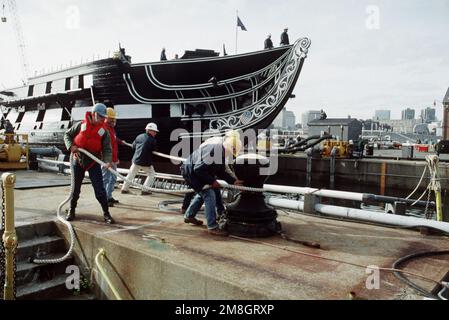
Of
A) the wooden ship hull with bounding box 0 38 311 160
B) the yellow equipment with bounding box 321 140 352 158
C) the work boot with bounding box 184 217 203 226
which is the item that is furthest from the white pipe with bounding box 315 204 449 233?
the yellow equipment with bounding box 321 140 352 158

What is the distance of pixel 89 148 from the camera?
4969mm

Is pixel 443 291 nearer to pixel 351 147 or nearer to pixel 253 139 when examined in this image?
pixel 253 139

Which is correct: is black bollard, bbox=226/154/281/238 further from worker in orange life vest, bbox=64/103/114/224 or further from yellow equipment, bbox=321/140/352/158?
yellow equipment, bbox=321/140/352/158

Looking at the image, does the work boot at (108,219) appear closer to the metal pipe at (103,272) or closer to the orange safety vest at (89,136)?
the metal pipe at (103,272)

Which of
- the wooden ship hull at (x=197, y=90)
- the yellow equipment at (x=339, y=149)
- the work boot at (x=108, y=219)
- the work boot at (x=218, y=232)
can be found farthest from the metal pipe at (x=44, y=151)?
the yellow equipment at (x=339, y=149)

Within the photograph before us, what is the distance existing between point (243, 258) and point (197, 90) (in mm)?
11342

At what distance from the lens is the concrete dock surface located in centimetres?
289

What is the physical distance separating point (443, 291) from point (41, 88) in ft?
71.7

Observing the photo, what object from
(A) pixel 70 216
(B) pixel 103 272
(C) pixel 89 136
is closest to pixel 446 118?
(C) pixel 89 136

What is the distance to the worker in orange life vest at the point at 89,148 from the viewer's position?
15.8 ft

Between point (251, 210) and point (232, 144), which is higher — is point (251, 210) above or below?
below

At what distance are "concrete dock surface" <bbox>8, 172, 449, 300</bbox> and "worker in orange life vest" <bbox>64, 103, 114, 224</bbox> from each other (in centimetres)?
32

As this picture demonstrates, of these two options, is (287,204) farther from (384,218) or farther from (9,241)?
(9,241)

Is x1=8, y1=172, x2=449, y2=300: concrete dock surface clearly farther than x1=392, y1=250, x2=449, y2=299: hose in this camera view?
Yes
